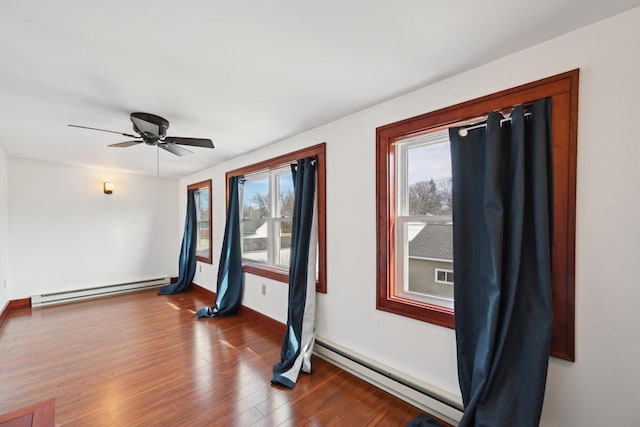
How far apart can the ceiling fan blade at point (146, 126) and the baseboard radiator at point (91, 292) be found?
12.5ft

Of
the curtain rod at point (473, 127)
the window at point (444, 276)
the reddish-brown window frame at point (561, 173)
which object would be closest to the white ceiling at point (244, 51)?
the reddish-brown window frame at point (561, 173)

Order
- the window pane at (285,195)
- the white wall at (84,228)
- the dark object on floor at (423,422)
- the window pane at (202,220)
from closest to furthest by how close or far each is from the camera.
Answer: the dark object on floor at (423,422) → the window pane at (285,195) → the white wall at (84,228) → the window pane at (202,220)

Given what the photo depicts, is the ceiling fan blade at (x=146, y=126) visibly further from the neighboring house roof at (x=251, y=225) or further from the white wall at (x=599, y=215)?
the white wall at (x=599, y=215)

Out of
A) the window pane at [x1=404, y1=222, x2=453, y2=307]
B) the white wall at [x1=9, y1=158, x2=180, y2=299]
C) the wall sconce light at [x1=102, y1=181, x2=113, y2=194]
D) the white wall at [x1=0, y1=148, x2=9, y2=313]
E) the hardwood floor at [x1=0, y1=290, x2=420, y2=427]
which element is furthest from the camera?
the wall sconce light at [x1=102, y1=181, x2=113, y2=194]

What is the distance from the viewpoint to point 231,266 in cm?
376

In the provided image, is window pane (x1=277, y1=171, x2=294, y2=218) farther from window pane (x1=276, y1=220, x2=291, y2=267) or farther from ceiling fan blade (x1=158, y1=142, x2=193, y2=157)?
ceiling fan blade (x1=158, y1=142, x2=193, y2=157)

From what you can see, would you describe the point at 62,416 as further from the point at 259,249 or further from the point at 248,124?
the point at 248,124

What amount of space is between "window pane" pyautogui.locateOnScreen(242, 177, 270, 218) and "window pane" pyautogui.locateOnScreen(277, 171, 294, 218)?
261mm

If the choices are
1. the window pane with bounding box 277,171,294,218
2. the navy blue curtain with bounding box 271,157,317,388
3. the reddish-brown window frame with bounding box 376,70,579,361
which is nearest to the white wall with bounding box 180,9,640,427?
the reddish-brown window frame with bounding box 376,70,579,361

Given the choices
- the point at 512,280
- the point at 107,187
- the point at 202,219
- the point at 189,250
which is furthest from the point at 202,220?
the point at 512,280

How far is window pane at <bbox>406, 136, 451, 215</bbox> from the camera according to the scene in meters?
1.90

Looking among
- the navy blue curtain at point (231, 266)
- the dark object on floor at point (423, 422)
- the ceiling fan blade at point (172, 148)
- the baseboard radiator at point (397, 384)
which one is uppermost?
the ceiling fan blade at point (172, 148)

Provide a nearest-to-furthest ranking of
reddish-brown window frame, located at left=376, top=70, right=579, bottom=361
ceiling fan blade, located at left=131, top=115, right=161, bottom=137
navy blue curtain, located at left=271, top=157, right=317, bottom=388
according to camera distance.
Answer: reddish-brown window frame, located at left=376, top=70, right=579, bottom=361
ceiling fan blade, located at left=131, top=115, right=161, bottom=137
navy blue curtain, located at left=271, top=157, right=317, bottom=388

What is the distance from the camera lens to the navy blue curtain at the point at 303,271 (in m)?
2.45
